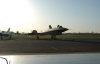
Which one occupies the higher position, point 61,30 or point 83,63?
point 61,30

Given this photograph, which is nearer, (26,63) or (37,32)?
(26,63)

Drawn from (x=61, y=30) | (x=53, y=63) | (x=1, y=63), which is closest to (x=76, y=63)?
(x=53, y=63)

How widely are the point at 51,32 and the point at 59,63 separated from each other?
5189cm

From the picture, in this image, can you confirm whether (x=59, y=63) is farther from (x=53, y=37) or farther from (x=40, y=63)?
(x=53, y=37)

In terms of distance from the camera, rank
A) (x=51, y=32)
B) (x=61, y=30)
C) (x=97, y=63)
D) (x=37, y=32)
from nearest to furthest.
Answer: (x=97, y=63), (x=61, y=30), (x=51, y=32), (x=37, y=32)

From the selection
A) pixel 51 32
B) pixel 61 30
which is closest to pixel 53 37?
pixel 51 32

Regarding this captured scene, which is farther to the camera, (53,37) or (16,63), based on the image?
(53,37)

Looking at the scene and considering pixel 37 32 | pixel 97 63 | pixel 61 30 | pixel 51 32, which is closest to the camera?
pixel 97 63

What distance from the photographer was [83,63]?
13.7 meters

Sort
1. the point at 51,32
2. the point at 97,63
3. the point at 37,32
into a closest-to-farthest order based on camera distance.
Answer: the point at 97,63
the point at 51,32
the point at 37,32

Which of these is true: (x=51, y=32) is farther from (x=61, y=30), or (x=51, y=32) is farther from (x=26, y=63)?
(x=26, y=63)

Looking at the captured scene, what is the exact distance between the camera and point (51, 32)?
2589 inches

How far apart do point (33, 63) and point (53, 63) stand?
1254 mm

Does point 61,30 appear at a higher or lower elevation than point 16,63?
higher
